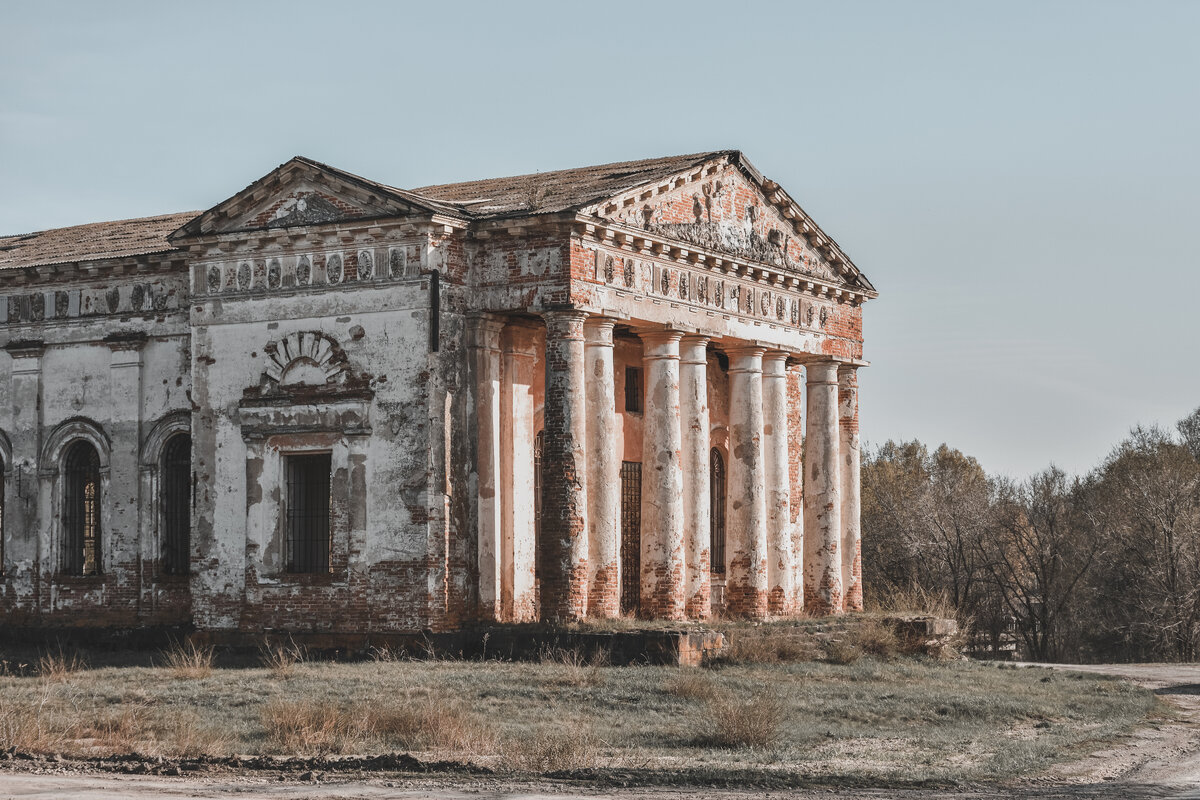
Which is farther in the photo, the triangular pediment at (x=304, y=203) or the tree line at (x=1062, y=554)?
the tree line at (x=1062, y=554)

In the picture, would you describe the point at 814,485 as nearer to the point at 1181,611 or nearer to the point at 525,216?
the point at 525,216

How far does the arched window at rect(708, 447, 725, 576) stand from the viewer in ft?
88.8

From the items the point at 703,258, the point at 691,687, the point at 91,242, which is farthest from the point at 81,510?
the point at 691,687

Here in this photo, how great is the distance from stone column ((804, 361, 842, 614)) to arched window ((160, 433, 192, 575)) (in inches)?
411

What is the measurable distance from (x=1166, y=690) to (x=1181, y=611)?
57.7ft

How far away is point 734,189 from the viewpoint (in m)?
24.4

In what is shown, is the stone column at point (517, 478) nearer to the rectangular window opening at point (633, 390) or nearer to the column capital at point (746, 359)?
the rectangular window opening at point (633, 390)

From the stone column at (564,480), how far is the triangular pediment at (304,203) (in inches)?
99.2

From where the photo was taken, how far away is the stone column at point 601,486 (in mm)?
21297

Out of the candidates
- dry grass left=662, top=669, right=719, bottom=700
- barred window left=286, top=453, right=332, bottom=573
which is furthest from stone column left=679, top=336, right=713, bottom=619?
barred window left=286, top=453, right=332, bottom=573

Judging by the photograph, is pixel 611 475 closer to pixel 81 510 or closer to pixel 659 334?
pixel 659 334

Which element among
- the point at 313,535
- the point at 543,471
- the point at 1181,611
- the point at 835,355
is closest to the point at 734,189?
the point at 835,355

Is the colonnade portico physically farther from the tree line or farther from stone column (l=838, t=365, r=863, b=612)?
the tree line

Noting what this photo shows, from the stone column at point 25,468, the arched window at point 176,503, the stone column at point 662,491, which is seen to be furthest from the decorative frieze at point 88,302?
the stone column at point 662,491
